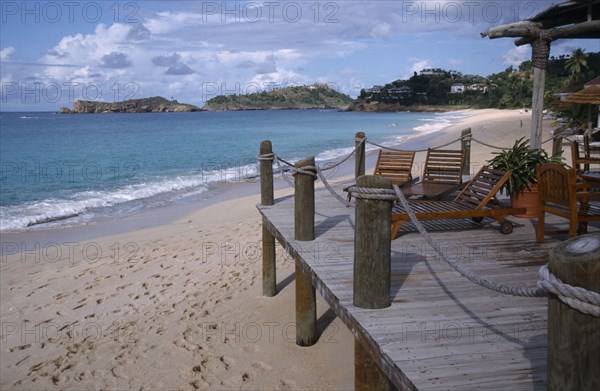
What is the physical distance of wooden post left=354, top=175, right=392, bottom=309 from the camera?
3184mm

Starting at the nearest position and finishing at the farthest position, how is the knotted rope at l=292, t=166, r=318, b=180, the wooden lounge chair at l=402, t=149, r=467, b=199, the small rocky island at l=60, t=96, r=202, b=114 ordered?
the knotted rope at l=292, t=166, r=318, b=180 < the wooden lounge chair at l=402, t=149, r=467, b=199 < the small rocky island at l=60, t=96, r=202, b=114

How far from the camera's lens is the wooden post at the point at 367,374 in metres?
3.42

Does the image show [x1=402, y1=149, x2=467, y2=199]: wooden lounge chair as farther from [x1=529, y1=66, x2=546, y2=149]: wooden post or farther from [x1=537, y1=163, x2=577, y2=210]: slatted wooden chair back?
[x1=537, y1=163, x2=577, y2=210]: slatted wooden chair back

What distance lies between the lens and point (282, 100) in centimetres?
18488

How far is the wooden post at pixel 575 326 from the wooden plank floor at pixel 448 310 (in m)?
0.97

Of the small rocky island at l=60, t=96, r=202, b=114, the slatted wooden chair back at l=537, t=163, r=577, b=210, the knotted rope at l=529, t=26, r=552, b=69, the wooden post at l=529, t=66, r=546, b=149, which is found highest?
the small rocky island at l=60, t=96, r=202, b=114

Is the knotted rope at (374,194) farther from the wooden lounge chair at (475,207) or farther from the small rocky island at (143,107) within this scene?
the small rocky island at (143,107)

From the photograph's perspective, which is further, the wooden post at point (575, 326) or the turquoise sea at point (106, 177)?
the turquoise sea at point (106, 177)

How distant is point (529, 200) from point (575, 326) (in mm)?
4660

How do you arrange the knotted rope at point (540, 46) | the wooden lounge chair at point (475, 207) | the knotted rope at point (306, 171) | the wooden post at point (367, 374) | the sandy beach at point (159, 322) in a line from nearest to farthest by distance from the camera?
the wooden post at point (367, 374) < the knotted rope at point (306, 171) < the sandy beach at point (159, 322) < the wooden lounge chair at point (475, 207) < the knotted rope at point (540, 46)

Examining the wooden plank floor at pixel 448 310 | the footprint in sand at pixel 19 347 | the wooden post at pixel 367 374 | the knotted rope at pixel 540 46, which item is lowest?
the footprint in sand at pixel 19 347

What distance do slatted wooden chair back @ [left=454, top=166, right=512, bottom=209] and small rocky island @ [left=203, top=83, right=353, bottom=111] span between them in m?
168

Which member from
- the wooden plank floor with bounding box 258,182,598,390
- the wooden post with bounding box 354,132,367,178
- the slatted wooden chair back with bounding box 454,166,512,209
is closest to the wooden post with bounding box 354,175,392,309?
the wooden plank floor with bounding box 258,182,598,390

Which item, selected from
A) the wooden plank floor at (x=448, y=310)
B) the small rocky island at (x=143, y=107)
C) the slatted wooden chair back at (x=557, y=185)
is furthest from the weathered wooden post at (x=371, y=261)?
the small rocky island at (x=143, y=107)
